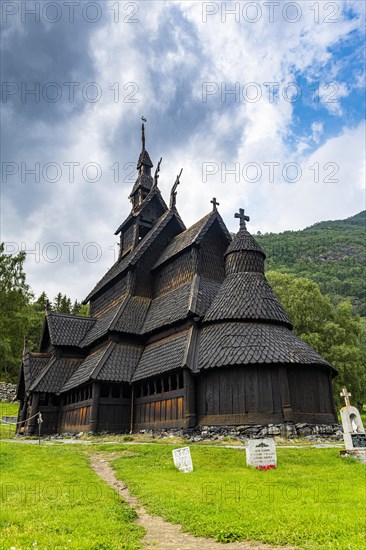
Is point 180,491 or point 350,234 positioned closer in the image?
point 180,491

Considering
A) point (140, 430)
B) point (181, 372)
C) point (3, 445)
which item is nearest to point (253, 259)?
point (181, 372)

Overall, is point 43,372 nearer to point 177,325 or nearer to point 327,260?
point 177,325

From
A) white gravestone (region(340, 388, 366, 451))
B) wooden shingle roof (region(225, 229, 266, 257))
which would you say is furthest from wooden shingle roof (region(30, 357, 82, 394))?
white gravestone (region(340, 388, 366, 451))

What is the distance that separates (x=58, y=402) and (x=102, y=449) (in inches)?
504

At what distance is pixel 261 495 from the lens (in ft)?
29.3

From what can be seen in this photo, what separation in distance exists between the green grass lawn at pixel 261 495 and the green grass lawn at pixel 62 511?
86 centimetres

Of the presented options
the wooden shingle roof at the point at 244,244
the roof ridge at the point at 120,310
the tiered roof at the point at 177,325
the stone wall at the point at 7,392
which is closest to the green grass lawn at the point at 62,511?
the tiered roof at the point at 177,325

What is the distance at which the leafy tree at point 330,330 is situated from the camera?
33.7 m

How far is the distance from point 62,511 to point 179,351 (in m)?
13.6

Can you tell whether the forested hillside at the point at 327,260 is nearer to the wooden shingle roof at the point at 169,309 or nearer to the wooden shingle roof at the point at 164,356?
the wooden shingle roof at the point at 169,309

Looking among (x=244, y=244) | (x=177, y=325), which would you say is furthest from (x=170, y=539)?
(x=244, y=244)

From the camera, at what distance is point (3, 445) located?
1811 cm

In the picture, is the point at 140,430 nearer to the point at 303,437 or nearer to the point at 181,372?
the point at 181,372

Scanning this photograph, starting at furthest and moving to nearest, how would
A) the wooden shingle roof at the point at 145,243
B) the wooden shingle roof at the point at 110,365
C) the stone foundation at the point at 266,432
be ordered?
the wooden shingle roof at the point at 145,243, the wooden shingle roof at the point at 110,365, the stone foundation at the point at 266,432
